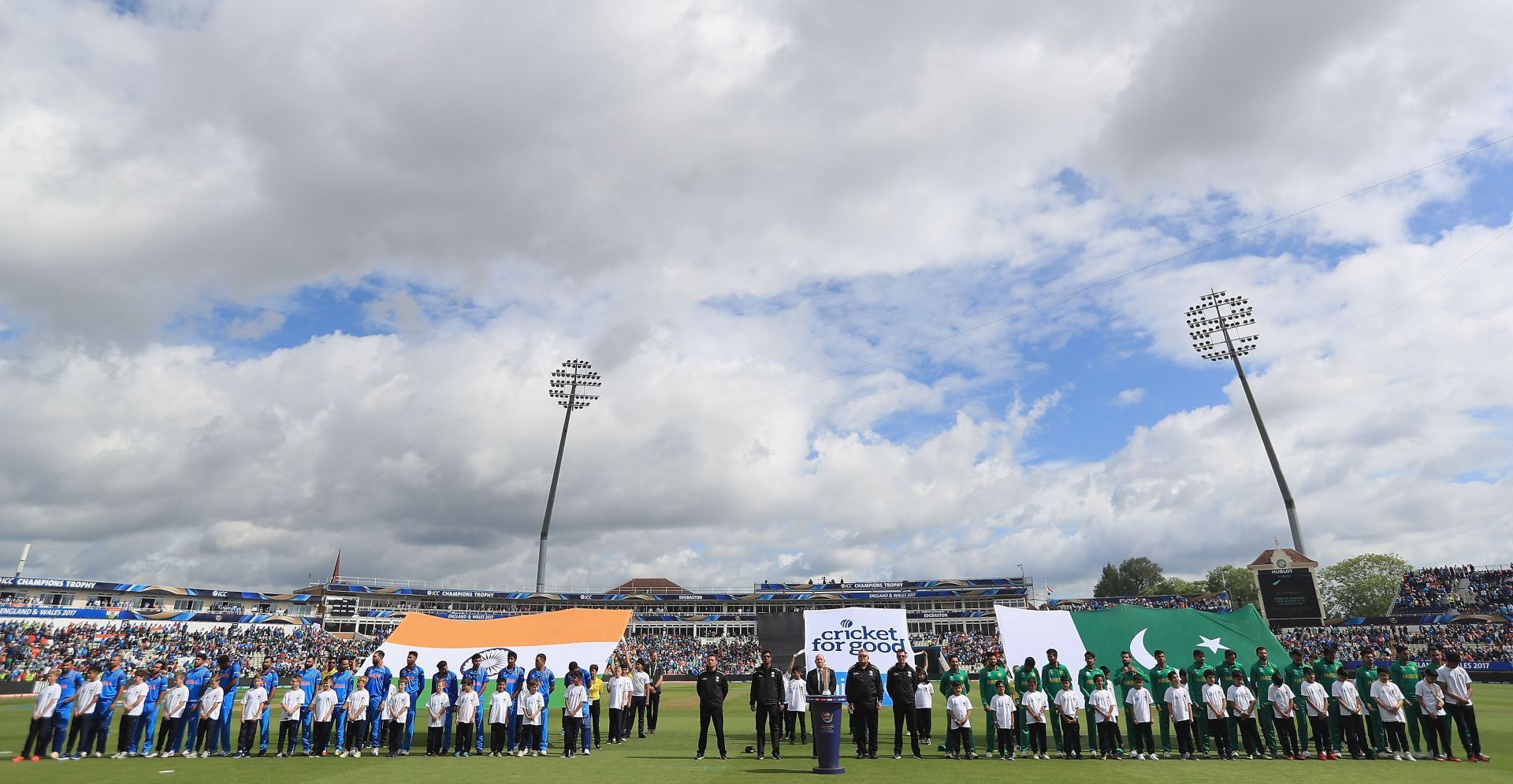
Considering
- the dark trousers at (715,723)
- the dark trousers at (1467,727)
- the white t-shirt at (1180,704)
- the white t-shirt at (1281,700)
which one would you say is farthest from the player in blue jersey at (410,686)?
the dark trousers at (1467,727)

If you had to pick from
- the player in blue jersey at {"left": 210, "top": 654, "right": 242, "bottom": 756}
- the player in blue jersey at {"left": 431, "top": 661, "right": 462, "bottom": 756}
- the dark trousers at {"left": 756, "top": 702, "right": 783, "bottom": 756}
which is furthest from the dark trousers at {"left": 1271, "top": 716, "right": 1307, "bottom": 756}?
the player in blue jersey at {"left": 210, "top": 654, "right": 242, "bottom": 756}

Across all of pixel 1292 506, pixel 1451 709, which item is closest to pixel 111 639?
pixel 1451 709

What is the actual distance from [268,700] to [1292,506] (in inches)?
2765

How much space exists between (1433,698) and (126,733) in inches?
994

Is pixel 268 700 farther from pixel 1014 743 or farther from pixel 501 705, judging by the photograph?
pixel 1014 743

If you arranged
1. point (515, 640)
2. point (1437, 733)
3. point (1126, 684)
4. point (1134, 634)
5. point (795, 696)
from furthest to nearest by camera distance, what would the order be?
point (515, 640), point (1134, 634), point (795, 696), point (1126, 684), point (1437, 733)

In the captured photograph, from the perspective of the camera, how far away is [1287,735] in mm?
14883

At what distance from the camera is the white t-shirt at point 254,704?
15.5m

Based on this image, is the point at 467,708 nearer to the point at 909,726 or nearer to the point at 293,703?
the point at 293,703

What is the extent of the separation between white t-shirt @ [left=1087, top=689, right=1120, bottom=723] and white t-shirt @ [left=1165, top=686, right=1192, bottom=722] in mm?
1027

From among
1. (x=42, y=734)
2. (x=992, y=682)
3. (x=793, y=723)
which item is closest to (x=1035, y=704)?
(x=992, y=682)

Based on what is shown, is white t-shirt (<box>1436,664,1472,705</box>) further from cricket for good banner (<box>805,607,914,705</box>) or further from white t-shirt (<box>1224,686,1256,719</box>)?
cricket for good banner (<box>805,607,914,705</box>)

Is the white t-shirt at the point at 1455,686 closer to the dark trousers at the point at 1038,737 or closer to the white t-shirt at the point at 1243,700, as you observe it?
the white t-shirt at the point at 1243,700

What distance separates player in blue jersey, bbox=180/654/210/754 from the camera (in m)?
15.7
